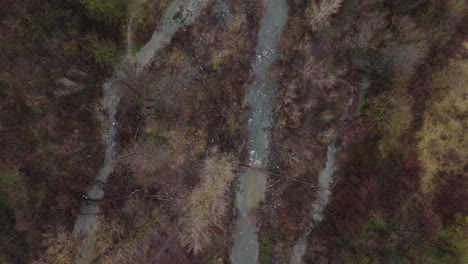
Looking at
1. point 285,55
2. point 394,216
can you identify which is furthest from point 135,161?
point 394,216

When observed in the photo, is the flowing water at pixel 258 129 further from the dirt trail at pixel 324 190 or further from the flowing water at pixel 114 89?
the flowing water at pixel 114 89

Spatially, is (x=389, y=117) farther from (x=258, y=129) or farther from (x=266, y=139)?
(x=258, y=129)

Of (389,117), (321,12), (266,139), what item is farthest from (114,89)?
(389,117)

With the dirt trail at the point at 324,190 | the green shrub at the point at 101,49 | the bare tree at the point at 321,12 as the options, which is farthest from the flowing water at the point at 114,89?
the dirt trail at the point at 324,190

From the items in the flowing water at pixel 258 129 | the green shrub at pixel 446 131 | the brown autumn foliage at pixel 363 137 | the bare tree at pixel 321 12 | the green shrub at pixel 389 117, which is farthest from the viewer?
the flowing water at pixel 258 129

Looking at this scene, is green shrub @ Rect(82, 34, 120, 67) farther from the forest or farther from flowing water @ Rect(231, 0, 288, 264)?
flowing water @ Rect(231, 0, 288, 264)
